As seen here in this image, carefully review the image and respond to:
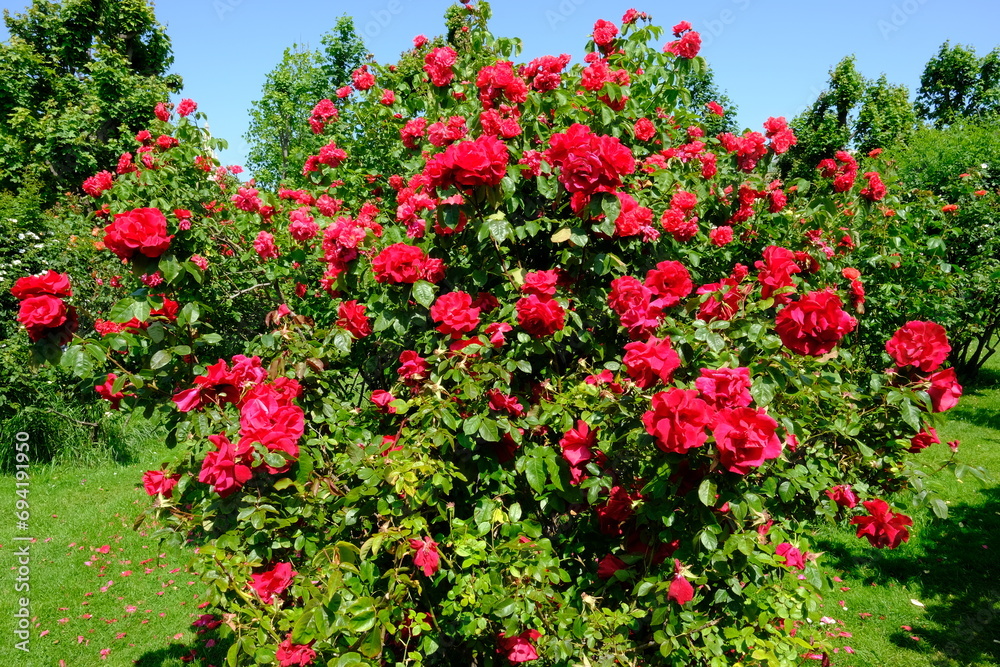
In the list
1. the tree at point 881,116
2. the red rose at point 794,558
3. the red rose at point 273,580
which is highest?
the tree at point 881,116

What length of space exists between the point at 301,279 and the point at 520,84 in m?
1.45

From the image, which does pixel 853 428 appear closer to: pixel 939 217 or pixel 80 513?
pixel 939 217

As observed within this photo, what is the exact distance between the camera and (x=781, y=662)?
6.01 feet

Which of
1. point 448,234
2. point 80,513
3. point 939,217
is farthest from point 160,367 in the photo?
point 939,217

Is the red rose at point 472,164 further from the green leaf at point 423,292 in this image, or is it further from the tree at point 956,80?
the tree at point 956,80

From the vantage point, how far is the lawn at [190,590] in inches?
144

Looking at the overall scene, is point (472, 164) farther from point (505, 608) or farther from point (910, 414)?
point (910, 414)

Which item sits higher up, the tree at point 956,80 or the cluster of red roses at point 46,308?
the tree at point 956,80

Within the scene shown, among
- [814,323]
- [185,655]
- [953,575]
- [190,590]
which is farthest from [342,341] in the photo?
[953,575]

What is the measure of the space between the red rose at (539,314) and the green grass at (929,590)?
2.34 meters

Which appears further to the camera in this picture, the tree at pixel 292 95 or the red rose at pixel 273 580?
the tree at pixel 292 95

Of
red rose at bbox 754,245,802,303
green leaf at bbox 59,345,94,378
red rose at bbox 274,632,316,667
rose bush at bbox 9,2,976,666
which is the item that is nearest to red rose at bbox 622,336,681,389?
rose bush at bbox 9,2,976,666

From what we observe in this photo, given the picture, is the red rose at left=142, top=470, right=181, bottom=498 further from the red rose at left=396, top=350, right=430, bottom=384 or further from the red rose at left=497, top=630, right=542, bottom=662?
the red rose at left=497, top=630, right=542, bottom=662

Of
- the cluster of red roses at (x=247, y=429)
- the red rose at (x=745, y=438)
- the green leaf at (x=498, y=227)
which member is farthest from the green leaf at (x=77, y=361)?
the red rose at (x=745, y=438)
